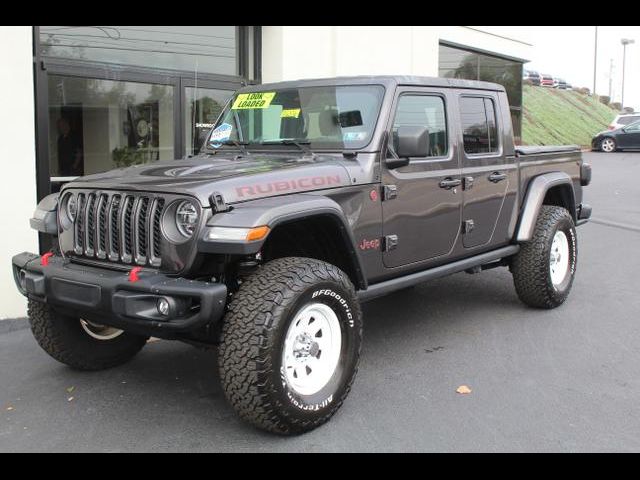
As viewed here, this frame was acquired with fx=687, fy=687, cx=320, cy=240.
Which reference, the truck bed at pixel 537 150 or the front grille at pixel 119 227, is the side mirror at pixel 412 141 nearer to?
the front grille at pixel 119 227

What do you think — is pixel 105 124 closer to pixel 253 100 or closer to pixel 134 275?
pixel 253 100

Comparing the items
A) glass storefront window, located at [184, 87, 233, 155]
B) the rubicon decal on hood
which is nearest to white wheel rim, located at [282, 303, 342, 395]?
the rubicon decal on hood

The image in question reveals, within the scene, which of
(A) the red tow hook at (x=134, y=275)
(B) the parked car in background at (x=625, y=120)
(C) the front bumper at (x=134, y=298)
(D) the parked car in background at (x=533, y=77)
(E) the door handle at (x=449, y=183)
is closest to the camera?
(C) the front bumper at (x=134, y=298)

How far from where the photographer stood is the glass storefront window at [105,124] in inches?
261

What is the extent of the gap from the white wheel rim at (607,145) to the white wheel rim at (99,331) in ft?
82.1

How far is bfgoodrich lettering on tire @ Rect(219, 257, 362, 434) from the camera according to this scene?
134 inches

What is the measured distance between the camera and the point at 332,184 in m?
4.12

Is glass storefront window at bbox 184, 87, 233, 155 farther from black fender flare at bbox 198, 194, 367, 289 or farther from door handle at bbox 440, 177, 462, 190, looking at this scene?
black fender flare at bbox 198, 194, 367, 289

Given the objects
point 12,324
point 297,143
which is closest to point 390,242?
point 297,143

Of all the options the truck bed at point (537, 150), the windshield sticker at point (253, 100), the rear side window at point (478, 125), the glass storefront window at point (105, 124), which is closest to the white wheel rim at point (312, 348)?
the windshield sticker at point (253, 100)

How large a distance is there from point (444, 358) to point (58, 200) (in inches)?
112

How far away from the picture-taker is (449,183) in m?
5.00

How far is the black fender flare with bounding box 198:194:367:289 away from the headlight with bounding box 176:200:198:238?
0.12 meters
